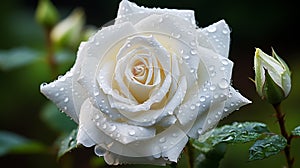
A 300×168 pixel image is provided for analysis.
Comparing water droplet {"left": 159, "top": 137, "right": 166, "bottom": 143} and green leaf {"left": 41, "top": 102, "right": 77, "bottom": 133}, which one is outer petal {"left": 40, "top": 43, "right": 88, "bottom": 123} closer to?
water droplet {"left": 159, "top": 137, "right": 166, "bottom": 143}

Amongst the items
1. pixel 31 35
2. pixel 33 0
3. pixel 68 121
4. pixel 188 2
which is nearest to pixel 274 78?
pixel 68 121

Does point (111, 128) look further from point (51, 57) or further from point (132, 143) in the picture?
point (51, 57)

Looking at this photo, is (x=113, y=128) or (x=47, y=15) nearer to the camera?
(x=113, y=128)

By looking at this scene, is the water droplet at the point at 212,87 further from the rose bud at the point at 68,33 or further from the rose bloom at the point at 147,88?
the rose bud at the point at 68,33

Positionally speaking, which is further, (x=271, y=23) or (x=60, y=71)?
(x=271, y=23)

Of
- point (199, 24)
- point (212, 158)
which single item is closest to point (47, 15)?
point (212, 158)

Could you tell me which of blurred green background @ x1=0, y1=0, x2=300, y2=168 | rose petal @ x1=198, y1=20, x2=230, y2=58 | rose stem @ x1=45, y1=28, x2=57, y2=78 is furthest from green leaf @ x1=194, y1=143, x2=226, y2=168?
rose stem @ x1=45, y1=28, x2=57, y2=78

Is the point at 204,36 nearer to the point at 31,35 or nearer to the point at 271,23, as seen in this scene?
the point at 31,35
